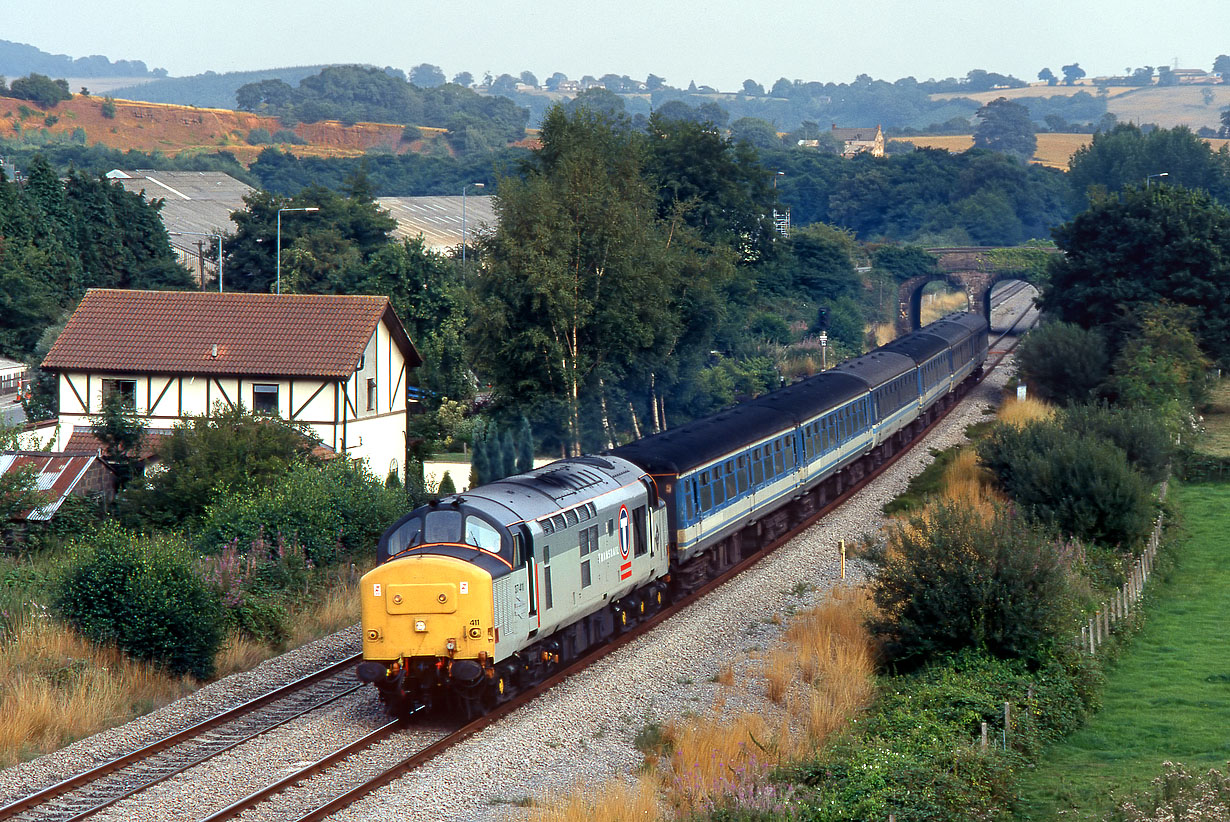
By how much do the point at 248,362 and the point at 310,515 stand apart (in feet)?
44.0

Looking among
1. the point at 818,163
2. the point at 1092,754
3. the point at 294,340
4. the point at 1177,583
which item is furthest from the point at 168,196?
the point at 1092,754

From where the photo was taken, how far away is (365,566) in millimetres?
26016

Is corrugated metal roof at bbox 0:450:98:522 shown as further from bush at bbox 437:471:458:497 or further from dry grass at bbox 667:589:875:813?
dry grass at bbox 667:589:875:813

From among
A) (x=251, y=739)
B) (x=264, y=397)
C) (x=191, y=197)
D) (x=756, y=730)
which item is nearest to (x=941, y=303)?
(x=191, y=197)

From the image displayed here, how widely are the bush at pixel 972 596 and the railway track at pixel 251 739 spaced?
470 cm

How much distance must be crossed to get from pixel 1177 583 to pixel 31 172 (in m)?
60.3

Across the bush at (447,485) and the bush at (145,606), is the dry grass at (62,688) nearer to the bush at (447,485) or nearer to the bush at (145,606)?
the bush at (145,606)

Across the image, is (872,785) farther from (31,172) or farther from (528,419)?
(31,172)

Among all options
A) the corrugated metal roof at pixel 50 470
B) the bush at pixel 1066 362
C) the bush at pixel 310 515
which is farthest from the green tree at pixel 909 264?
the bush at pixel 310 515

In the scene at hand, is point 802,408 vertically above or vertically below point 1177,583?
above

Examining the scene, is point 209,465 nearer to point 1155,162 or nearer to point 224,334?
point 224,334

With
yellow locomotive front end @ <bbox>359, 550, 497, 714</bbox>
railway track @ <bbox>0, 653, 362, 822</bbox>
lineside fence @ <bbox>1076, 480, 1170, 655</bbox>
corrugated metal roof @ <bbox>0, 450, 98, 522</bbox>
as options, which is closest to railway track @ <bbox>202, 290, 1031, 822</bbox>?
yellow locomotive front end @ <bbox>359, 550, 497, 714</bbox>

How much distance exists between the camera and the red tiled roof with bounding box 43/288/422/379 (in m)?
37.5

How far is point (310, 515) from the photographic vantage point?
25422 millimetres
